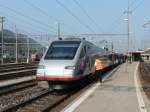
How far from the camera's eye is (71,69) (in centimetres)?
1816

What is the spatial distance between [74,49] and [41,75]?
2397 millimetres

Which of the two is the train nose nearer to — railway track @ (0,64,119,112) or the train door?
railway track @ (0,64,119,112)

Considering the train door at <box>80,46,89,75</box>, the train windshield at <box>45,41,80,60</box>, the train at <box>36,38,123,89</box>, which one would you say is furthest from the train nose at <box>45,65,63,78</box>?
the train door at <box>80,46,89,75</box>

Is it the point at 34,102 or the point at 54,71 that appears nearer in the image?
the point at 34,102

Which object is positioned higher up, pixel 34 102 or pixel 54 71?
pixel 54 71

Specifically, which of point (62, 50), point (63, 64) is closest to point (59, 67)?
point (63, 64)

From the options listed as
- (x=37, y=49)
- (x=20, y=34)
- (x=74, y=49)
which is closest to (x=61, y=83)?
(x=74, y=49)

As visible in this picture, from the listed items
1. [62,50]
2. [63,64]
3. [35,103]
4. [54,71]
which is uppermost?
[62,50]

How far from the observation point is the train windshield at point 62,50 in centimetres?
1908

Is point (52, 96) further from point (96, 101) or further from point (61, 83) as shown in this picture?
point (96, 101)

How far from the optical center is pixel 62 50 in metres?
19.5

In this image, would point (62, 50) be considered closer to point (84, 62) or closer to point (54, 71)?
point (84, 62)

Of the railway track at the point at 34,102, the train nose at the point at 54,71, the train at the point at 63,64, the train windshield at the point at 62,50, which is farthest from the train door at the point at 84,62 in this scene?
the train nose at the point at 54,71

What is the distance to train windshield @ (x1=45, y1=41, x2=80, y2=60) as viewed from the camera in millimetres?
19078
